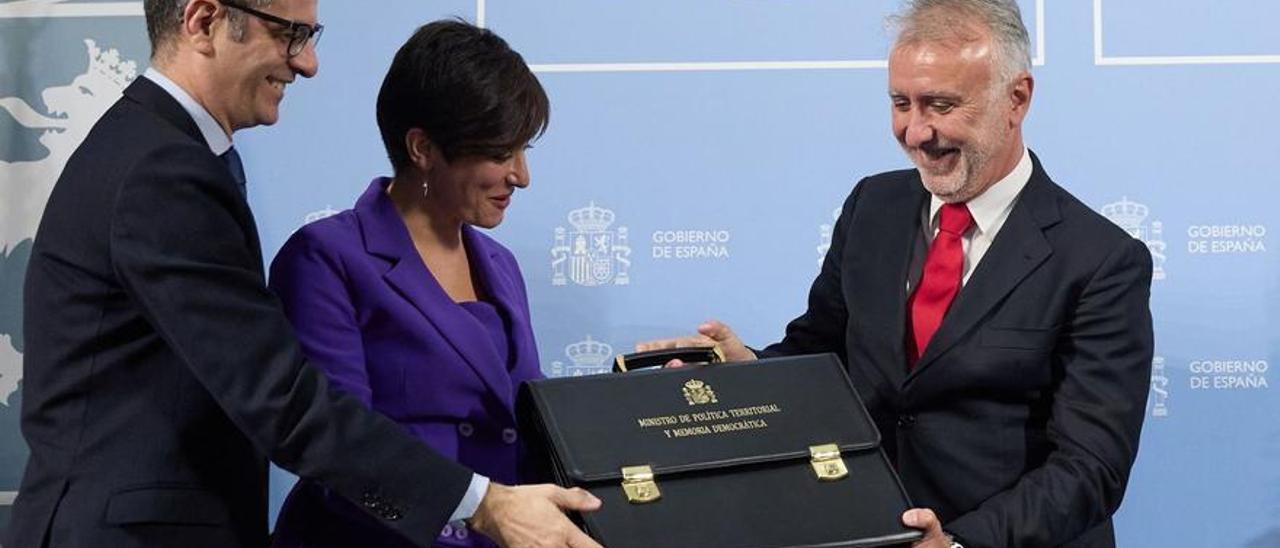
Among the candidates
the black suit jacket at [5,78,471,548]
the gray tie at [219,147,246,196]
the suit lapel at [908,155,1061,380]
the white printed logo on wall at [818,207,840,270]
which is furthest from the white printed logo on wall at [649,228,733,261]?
the black suit jacket at [5,78,471,548]

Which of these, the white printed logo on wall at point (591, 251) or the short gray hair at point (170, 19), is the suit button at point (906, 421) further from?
the short gray hair at point (170, 19)

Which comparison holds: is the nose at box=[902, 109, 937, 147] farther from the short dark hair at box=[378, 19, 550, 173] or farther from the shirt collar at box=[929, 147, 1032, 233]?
the short dark hair at box=[378, 19, 550, 173]

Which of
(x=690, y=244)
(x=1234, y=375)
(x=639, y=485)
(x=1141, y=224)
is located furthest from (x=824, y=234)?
(x=639, y=485)

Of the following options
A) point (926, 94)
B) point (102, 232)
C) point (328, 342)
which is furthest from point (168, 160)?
point (926, 94)

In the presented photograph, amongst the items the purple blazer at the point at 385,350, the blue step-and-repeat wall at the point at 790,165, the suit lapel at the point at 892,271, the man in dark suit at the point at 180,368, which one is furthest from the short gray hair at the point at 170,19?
the blue step-and-repeat wall at the point at 790,165

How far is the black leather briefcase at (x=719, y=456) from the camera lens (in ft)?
6.26

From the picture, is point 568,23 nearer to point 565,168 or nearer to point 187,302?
point 565,168

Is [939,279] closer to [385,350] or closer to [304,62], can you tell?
[385,350]

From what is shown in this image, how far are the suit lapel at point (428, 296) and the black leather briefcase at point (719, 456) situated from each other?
7cm

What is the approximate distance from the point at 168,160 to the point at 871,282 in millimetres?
1046

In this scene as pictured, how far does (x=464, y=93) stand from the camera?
2.10 m

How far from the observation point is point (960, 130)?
2.27 meters

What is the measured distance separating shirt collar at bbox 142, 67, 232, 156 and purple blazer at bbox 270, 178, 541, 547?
0.16 m

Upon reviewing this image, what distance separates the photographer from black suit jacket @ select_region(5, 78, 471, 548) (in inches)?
71.1
